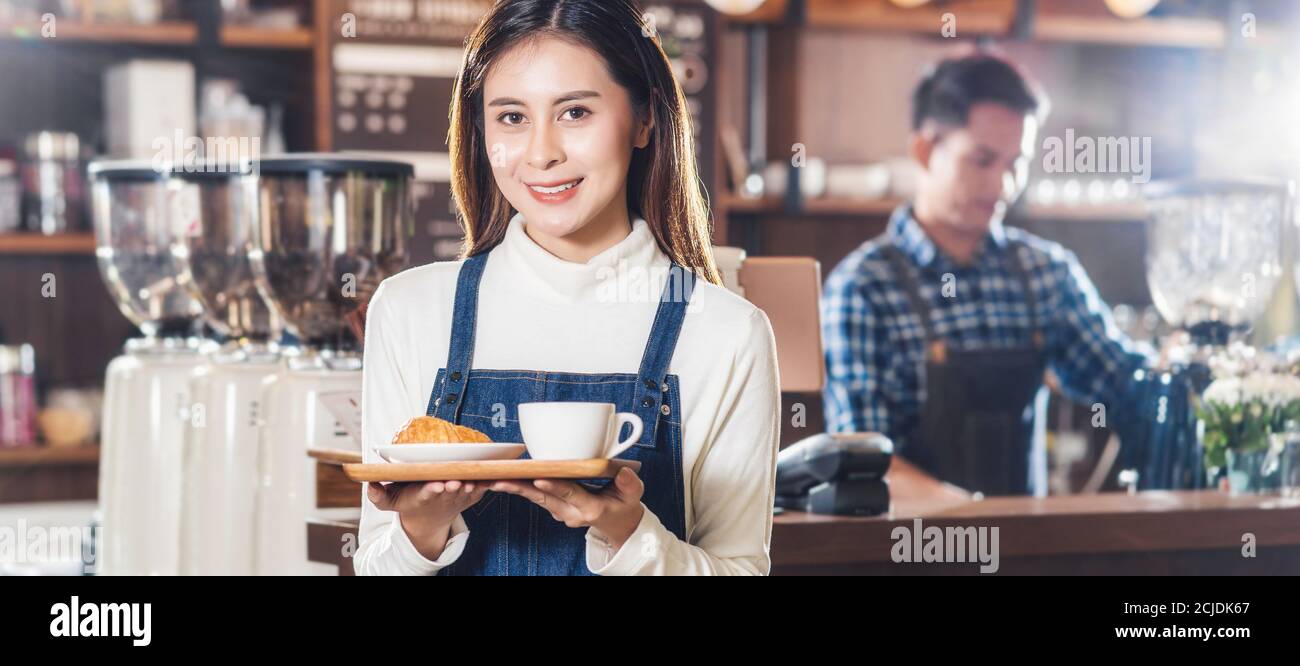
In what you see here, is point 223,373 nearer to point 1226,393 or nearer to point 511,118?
point 511,118

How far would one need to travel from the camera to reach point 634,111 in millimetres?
1305

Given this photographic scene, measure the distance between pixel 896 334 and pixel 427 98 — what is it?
4.81 ft

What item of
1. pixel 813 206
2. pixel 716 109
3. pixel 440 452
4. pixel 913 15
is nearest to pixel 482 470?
pixel 440 452

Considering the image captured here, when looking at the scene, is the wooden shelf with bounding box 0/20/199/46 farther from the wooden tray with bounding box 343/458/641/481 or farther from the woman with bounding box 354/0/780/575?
the wooden tray with bounding box 343/458/641/481

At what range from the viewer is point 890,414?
9.81 ft

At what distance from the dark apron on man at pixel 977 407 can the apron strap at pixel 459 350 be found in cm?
181

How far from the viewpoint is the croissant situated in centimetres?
111

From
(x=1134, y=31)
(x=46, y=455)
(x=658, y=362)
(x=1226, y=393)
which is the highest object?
(x=1134, y=31)

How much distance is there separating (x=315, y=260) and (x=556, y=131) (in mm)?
816

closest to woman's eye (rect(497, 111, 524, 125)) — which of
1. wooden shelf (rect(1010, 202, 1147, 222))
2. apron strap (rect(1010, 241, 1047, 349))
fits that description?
apron strap (rect(1010, 241, 1047, 349))

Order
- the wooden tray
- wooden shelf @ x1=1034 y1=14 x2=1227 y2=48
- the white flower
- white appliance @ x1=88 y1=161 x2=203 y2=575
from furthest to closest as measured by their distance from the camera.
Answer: wooden shelf @ x1=1034 y1=14 x2=1227 y2=48
the white flower
white appliance @ x1=88 y1=161 x2=203 y2=575
the wooden tray

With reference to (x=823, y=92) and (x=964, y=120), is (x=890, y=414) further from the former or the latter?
(x=823, y=92)

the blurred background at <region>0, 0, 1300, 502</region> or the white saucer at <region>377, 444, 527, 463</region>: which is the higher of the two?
the blurred background at <region>0, 0, 1300, 502</region>

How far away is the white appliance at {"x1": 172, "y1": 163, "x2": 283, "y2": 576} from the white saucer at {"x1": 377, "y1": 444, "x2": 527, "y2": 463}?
905 mm
